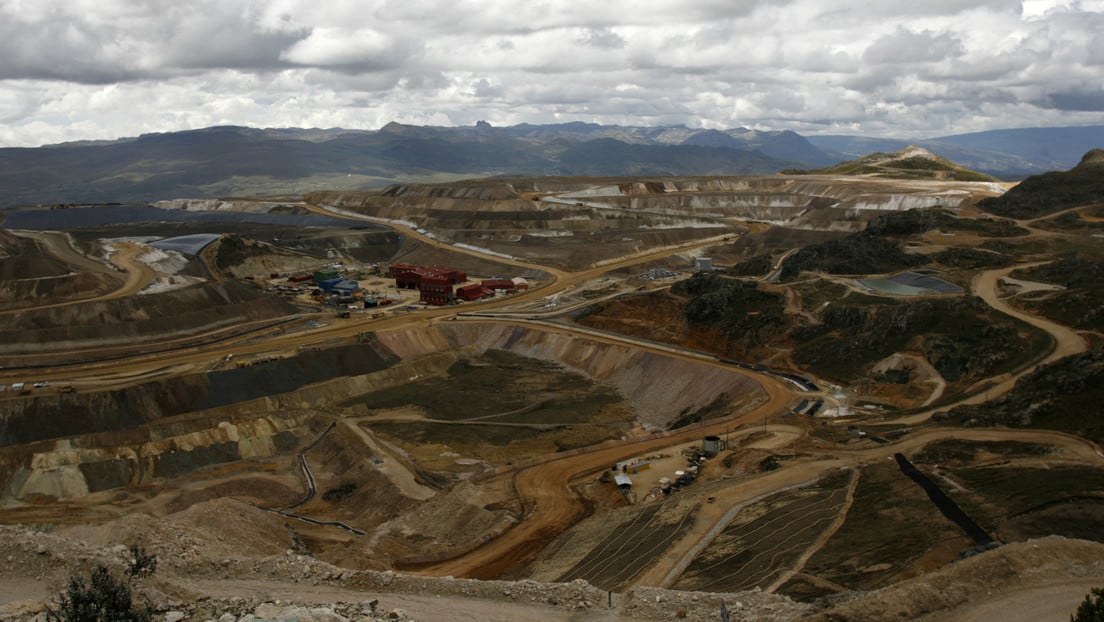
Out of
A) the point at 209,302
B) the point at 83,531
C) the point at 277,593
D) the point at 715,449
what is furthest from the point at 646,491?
the point at 209,302

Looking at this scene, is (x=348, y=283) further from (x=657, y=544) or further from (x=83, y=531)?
(x=657, y=544)

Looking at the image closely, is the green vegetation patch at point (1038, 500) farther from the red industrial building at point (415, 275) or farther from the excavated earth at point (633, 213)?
the excavated earth at point (633, 213)

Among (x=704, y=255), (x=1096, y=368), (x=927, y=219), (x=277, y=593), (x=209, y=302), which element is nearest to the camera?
(x=277, y=593)

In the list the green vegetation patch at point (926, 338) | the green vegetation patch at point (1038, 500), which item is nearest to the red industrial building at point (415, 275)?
the green vegetation patch at point (926, 338)

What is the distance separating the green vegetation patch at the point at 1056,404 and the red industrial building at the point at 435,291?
69.4m

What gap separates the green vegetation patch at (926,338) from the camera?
208 feet

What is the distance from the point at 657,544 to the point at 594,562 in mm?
3402

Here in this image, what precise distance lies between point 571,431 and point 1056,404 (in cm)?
3540

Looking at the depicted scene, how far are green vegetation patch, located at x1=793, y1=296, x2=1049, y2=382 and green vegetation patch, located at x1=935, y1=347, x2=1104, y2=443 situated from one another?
9.47 meters

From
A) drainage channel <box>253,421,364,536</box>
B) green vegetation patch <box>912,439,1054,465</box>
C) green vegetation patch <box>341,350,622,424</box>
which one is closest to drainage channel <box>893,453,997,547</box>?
green vegetation patch <box>912,439,1054,465</box>

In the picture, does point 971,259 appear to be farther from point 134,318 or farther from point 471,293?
point 134,318

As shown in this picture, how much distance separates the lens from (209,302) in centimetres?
9438

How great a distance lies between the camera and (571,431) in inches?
2586

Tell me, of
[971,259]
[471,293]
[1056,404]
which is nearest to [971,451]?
[1056,404]
